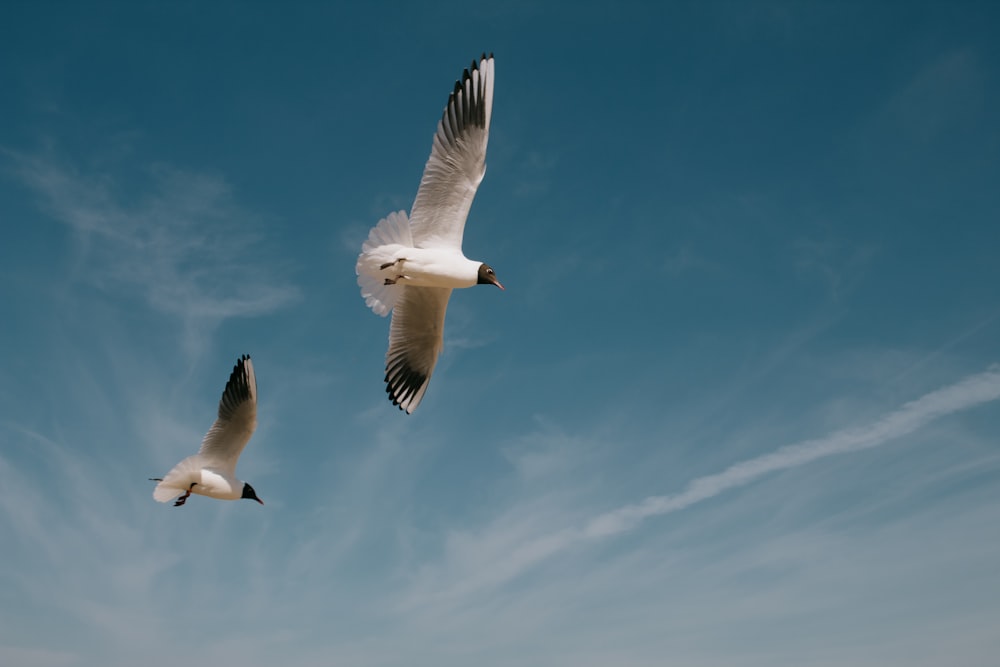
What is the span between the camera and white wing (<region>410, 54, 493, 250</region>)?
42.1ft

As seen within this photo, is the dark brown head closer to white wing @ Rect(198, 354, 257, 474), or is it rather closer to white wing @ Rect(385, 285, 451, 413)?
white wing @ Rect(385, 285, 451, 413)

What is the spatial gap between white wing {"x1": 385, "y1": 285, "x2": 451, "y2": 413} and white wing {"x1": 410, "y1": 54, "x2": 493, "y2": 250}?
220 cm

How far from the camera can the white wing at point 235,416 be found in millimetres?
15477

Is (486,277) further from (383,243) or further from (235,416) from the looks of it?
(235,416)

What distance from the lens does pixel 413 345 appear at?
1549 cm

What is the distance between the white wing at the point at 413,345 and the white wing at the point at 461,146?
→ 2197 mm

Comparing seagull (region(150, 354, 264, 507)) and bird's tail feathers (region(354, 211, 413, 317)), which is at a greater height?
bird's tail feathers (region(354, 211, 413, 317))

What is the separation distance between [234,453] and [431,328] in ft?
13.9

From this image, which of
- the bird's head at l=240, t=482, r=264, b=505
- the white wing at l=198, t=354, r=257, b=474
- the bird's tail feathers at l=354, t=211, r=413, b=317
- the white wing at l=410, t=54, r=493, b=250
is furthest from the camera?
the bird's head at l=240, t=482, r=264, b=505

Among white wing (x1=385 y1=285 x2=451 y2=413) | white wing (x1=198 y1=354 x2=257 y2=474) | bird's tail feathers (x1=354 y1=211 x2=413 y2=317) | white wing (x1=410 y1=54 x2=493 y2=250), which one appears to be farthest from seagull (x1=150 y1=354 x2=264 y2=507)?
white wing (x1=410 y1=54 x2=493 y2=250)

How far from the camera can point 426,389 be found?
15.7 meters

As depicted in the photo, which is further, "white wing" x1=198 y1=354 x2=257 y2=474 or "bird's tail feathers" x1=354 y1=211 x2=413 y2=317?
"white wing" x1=198 y1=354 x2=257 y2=474

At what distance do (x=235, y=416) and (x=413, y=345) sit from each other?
3253 mm

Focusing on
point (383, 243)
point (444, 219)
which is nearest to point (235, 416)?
point (383, 243)
